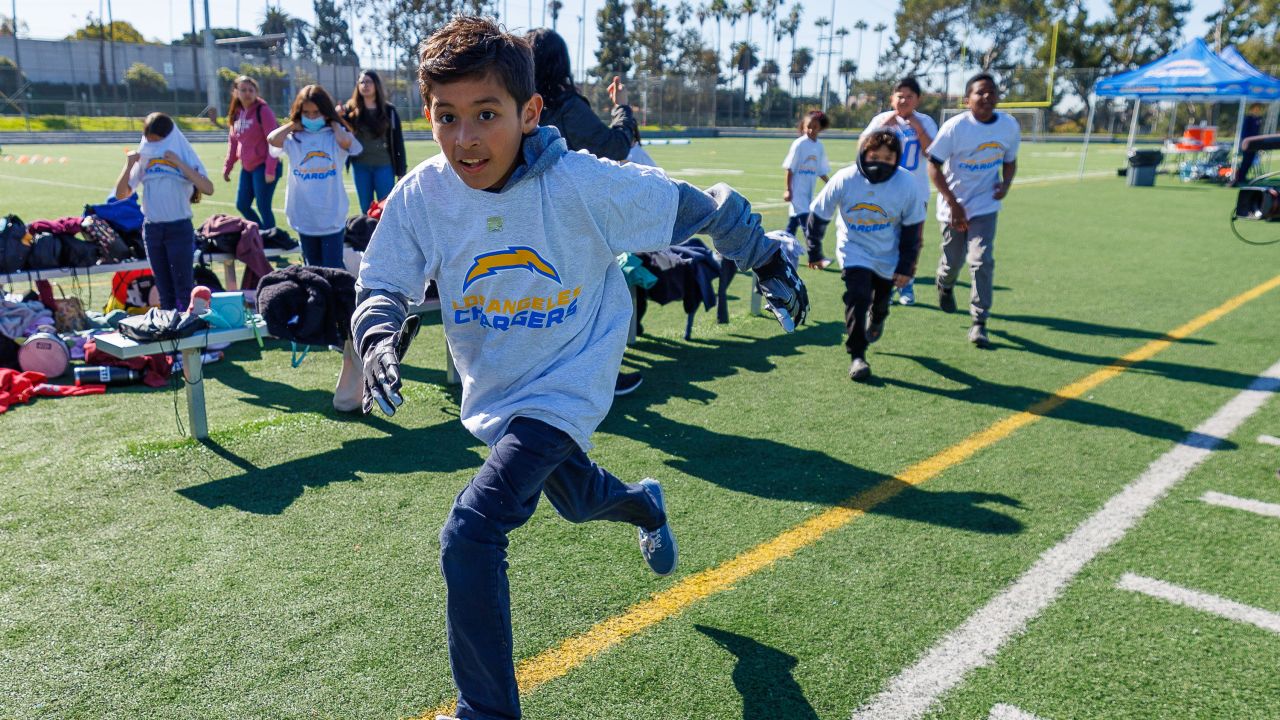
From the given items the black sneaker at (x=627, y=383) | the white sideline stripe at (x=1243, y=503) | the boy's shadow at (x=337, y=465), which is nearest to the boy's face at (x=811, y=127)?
the black sneaker at (x=627, y=383)

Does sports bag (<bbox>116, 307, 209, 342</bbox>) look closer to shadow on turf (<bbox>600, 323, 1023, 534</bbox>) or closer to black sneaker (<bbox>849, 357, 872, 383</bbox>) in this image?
shadow on turf (<bbox>600, 323, 1023, 534</bbox>)

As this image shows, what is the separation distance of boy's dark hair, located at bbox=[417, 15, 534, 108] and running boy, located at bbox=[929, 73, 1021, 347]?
600 cm

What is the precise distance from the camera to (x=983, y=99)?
7664mm

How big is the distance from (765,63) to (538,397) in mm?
105131

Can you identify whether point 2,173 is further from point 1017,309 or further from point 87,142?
point 1017,309

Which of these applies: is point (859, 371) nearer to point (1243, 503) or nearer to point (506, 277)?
point (1243, 503)

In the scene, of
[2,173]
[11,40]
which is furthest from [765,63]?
[2,173]

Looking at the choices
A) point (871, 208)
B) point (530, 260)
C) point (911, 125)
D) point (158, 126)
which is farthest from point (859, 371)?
point (158, 126)

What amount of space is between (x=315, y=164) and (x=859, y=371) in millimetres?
4536

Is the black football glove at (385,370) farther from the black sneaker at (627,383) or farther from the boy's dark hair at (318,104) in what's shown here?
A: the boy's dark hair at (318,104)

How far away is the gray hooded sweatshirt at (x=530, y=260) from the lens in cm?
257

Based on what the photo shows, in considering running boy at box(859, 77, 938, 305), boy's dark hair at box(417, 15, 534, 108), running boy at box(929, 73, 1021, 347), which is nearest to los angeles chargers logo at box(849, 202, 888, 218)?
running boy at box(929, 73, 1021, 347)

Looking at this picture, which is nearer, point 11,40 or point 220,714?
point 220,714

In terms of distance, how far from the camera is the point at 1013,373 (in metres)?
6.98
